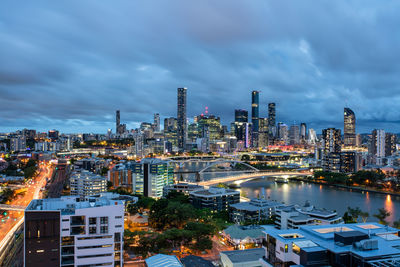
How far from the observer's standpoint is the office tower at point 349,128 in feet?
207

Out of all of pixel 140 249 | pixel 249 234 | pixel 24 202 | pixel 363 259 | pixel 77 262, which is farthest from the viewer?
pixel 24 202

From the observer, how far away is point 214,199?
1373 cm

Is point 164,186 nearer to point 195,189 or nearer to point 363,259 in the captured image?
point 195,189

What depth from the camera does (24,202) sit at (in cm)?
1509

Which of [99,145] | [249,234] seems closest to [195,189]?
[249,234]

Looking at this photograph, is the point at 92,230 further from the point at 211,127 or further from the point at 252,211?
the point at 211,127

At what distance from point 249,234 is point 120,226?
4.09 meters

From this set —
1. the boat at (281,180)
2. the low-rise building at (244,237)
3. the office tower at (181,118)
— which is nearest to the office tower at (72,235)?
the low-rise building at (244,237)

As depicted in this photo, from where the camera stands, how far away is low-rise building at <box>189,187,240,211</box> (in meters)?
13.6

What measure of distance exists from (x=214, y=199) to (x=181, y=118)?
5454 centimetres

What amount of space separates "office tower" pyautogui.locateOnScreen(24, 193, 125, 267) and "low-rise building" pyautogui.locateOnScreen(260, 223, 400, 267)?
317cm

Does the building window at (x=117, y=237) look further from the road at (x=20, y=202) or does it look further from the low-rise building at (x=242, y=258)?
the road at (x=20, y=202)

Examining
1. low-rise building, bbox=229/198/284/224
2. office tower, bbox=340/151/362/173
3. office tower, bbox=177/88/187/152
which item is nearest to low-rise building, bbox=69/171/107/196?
low-rise building, bbox=229/198/284/224

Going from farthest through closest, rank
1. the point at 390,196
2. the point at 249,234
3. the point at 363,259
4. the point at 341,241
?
the point at 390,196 → the point at 249,234 → the point at 341,241 → the point at 363,259
